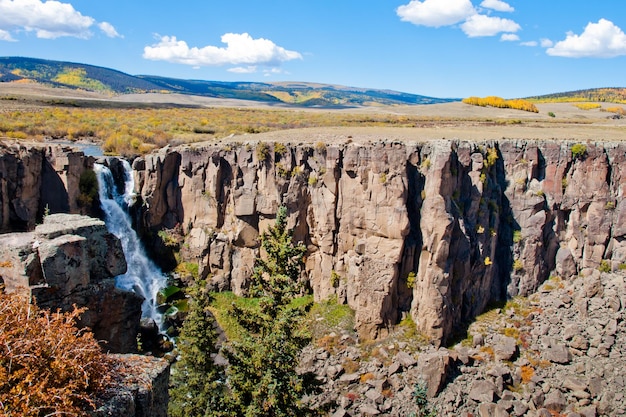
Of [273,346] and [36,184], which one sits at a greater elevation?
[36,184]

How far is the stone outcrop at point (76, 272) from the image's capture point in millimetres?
13383

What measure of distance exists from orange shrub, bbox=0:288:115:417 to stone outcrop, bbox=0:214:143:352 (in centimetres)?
449

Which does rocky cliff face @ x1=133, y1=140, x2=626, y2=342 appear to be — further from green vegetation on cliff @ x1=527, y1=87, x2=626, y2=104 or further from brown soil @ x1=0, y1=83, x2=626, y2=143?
green vegetation on cliff @ x1=527, y1=87, x2=626, y2=104

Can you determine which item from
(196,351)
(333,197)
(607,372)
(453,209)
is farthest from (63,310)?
(607,372)

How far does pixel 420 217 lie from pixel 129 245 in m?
20.5

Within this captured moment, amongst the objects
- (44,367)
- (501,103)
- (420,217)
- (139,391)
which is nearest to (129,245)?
(420,217)

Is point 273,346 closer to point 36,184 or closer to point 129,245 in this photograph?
point 129,245

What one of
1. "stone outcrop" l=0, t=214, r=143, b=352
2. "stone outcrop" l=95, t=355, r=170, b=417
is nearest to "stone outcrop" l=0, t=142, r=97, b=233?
"stone outcrop" l=0, t=214, r=143, b=352

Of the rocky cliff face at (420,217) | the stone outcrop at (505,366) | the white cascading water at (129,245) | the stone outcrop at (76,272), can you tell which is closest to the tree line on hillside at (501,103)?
the rocky cliff face at (420,217)

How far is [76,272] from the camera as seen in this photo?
14.6 meters

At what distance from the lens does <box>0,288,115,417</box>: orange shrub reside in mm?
7477

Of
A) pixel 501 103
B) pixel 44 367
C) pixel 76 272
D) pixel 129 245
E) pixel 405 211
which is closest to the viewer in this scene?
pixel 44 367

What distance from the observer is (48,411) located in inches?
302

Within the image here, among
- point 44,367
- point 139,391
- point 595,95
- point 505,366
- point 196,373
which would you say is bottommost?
point 505,366
